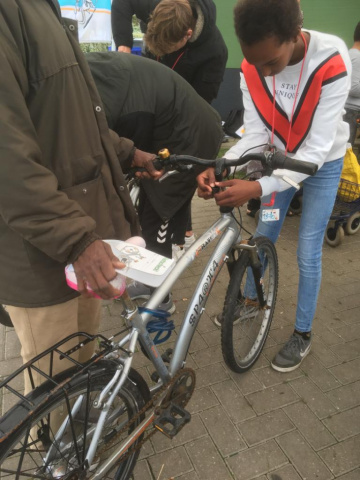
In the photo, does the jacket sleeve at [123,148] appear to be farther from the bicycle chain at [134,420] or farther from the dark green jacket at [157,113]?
the bicycle chain at [134,420]

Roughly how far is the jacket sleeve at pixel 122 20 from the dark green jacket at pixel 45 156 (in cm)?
286

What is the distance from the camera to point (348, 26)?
27.0 feet

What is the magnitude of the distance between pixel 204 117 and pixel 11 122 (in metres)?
1.69

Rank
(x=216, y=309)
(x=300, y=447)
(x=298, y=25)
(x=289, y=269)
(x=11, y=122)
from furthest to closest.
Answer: (x=289, y=269)
(x=216, y=309)
(x=300, y=447)
(x=298, y=25)
(x=11, y=122)

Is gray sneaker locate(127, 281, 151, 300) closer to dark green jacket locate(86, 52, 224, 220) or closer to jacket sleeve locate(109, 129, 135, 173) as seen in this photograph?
dark green jacket locate(86, 52, 224, 220)

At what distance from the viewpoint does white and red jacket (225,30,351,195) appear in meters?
1.87

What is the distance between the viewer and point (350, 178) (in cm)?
388

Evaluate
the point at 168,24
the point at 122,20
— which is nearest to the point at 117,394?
the point at 168,24

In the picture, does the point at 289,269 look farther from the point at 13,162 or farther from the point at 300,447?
the point at 13,162

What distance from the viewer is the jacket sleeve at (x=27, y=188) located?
1111 millimetres

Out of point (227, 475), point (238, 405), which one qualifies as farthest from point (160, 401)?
point (238, 405)

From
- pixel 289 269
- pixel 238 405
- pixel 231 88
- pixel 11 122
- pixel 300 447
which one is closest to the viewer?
pixel 11 122

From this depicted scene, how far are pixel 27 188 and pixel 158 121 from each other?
1386 mm

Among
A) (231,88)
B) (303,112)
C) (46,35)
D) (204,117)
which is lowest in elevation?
(231,88)
